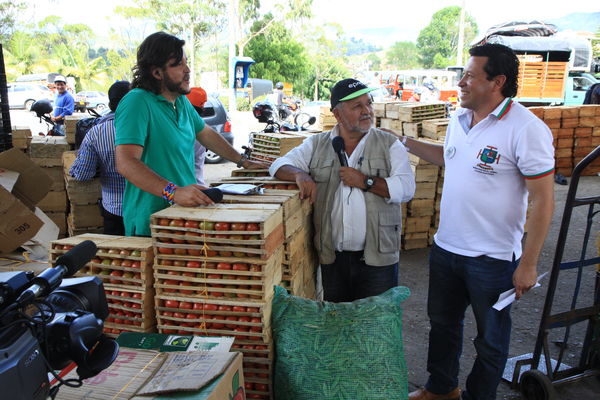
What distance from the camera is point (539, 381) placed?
3.32 metres

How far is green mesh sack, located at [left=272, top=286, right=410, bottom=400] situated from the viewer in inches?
98.0

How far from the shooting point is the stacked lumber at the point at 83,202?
5.23 m

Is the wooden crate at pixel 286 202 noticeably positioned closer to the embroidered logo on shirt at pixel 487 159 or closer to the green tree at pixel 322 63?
the embroidered logo on shirt at pixel 487 159

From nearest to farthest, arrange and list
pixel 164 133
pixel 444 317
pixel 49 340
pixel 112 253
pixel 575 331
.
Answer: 1. pixel 49 340
2. pixel 112 253
3. pixel 164 133
4. pixel 444 317
5. pixel 575 331

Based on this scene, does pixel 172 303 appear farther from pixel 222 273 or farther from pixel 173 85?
pixel 173 85

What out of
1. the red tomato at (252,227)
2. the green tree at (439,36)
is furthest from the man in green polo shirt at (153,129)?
the green tree at (439,36)

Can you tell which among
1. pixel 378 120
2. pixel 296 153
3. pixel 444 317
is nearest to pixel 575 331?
pixel 444 317

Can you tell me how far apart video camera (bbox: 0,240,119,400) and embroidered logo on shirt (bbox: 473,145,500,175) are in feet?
6.83

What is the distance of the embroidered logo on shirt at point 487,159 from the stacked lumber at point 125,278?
1.80 metres

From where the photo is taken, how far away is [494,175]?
2750 millimetres

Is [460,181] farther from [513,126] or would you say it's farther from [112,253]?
[112,253]

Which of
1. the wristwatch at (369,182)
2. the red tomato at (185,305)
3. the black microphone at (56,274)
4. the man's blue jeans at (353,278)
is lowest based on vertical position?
the man's blue jeans at (353,278)

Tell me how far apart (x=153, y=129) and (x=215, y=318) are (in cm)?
110

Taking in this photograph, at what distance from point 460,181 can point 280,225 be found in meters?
1.08
